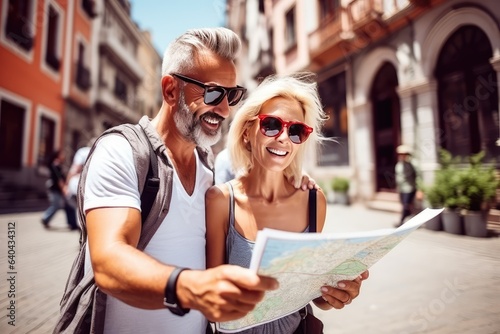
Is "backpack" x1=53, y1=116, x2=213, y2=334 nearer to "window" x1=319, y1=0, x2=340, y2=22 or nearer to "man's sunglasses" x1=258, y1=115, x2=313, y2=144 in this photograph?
"man's sunglasses" x1=258, y1=115, x2=313, y2=144

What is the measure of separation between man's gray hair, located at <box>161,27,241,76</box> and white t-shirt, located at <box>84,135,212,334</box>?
437mm

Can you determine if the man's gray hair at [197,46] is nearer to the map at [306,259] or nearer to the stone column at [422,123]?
the map at [306,259]

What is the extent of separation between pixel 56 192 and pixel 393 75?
30.4 ft

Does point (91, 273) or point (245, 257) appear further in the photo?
point (245, 257)

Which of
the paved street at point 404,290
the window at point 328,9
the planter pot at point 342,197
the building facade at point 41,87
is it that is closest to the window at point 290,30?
the window at point 328,9

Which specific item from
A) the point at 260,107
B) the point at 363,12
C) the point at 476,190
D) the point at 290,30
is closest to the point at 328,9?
the point at 363,12

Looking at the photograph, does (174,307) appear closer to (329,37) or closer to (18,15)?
(18,15)

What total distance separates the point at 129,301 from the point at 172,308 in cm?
14

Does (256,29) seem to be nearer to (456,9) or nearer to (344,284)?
(456,9)

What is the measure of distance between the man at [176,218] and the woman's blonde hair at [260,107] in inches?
3.6

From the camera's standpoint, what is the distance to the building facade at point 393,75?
5.69m

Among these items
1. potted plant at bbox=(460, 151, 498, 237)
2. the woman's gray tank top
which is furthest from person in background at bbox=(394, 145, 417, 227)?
the woman's gray tank top

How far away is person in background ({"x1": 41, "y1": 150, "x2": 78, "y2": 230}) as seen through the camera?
5259 mm

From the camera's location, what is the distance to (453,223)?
402 cm
